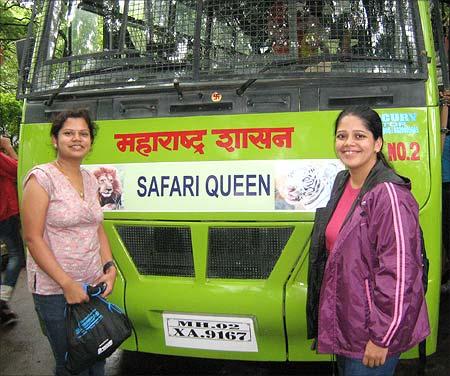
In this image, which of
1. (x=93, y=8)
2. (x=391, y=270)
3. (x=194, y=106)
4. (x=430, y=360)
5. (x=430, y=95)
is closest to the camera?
(x=391, y=270)

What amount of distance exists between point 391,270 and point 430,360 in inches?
96.2

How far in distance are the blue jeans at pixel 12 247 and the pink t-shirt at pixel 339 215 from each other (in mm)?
3604

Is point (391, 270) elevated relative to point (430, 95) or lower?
lower

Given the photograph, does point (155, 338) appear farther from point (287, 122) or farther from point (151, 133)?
point (287, 122)

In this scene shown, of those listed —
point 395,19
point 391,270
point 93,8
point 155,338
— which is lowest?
point 155,338

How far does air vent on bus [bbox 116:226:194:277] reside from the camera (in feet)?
9.68

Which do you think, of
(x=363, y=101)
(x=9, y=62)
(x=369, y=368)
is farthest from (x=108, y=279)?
(x=9, y=62)

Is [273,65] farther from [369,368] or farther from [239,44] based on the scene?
[369,368]

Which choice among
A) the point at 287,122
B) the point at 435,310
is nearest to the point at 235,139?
the point at 287,122

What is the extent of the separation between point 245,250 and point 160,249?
528mm

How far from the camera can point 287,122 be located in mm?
2805

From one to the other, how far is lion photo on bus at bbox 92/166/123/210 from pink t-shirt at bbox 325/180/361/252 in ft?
4.43

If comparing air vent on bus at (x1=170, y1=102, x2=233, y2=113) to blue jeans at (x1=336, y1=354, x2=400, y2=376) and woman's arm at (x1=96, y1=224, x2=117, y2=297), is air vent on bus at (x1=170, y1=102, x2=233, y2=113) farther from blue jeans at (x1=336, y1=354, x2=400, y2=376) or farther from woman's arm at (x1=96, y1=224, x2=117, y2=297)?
blue jeans at (x1=336, y1=354, x2=400, y2=376)

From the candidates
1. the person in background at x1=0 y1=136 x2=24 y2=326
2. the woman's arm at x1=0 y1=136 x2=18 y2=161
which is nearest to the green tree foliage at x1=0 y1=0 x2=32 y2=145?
the woman's arm at x1=0 y1=136 x2=18 y2=161
